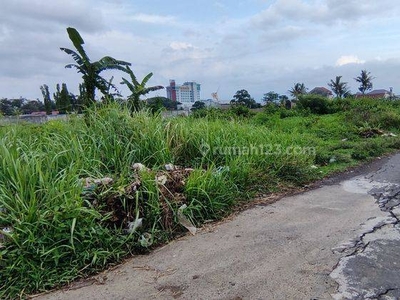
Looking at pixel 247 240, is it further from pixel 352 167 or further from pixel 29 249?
pixel 352 167

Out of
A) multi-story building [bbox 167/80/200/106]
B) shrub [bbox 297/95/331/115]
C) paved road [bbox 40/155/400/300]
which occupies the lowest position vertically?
paved road [bbox 40/155/400/300]

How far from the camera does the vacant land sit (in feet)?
7.86

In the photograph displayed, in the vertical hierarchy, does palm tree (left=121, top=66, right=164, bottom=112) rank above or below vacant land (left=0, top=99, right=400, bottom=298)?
above

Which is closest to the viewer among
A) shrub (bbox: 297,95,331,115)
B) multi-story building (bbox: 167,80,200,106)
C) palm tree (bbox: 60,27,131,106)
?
palm tree (bbox: 60,27,131,106)

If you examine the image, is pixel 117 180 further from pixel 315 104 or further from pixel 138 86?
pixel 315 104

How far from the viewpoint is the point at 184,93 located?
9.01 metres

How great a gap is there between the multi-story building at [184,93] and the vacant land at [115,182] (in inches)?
133

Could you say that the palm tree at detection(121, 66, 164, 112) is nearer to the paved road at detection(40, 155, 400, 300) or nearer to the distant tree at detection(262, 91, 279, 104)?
the paved road at detection(40, 155, 400, 300)

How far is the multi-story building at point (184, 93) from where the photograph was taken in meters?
8.86

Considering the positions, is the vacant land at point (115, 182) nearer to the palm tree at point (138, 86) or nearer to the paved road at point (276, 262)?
the paved road at point (276, 262)

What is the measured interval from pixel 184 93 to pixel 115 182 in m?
6.21

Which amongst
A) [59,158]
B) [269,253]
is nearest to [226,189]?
[269,253]

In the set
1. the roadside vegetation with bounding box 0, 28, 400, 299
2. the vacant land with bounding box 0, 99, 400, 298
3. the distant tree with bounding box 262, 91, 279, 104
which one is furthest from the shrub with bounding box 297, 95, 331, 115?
the vacant land with bounding box 0, 99, 400, 298

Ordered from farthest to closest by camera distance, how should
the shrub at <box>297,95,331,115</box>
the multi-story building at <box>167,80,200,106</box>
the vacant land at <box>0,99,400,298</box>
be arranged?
the shrub at <box>297,95,331,115</box>
the multi-story building at <box>167,80,200,106</box>
the vacant land at <box>0,99,400,298</box>
